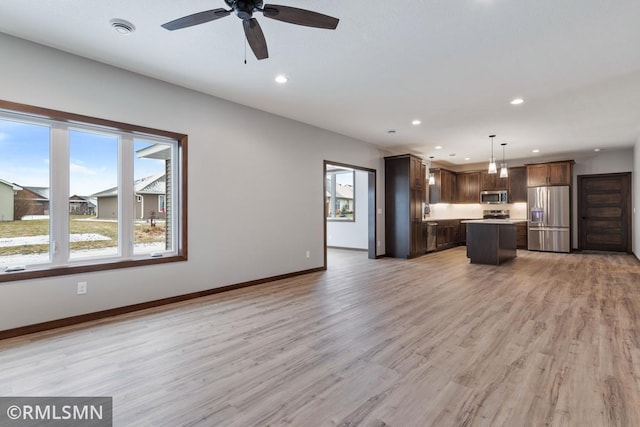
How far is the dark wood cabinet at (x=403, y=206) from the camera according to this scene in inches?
299

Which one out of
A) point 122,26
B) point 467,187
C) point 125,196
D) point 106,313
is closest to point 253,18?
A: point 122,26

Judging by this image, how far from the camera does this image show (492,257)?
262 inches

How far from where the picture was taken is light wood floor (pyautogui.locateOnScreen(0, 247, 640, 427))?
187 centimetres

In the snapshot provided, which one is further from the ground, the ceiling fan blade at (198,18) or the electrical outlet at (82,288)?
the ceiling fan blade at (198,18)

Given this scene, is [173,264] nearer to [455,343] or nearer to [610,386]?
[455,343]

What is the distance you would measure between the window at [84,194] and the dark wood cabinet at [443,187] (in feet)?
24.6

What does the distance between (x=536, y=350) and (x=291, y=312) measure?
237cm

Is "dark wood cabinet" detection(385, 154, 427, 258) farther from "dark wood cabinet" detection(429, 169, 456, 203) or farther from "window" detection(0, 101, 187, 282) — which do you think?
"window" detection(0, 101, 187, 282)

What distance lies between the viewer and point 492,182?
9898mm

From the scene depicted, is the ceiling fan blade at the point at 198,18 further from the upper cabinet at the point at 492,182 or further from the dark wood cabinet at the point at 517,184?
the dark wood cabinet at the point at 517,184

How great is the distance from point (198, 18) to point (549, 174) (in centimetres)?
969

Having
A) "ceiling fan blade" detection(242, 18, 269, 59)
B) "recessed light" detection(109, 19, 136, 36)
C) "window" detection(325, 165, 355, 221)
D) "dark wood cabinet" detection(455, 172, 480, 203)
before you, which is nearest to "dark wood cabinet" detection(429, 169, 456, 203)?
"dark wood cabinet" detection(455, 172, 480, 203)

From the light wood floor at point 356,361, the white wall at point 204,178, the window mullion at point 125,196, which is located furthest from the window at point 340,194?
the window mullion at point 125,196

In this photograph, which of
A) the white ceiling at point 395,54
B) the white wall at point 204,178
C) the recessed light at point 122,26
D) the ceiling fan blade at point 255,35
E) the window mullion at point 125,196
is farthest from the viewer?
the window mullion at point 125,196
